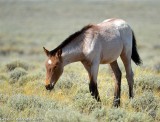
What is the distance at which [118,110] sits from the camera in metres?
7.89

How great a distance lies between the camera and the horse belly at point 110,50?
9.52 m

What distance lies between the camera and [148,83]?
37.1ft

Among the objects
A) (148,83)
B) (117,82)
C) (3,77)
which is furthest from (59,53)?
(3,77)

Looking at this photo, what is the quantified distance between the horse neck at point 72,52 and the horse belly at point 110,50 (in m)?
0.60

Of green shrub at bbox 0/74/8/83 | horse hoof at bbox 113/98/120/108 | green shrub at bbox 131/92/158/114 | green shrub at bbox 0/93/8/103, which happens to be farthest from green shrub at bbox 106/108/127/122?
green shrub at bbox 0/74/8/83

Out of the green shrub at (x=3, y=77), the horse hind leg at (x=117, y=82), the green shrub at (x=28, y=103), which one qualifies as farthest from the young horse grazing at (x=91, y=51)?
the green shrub at (x=3, y=77)

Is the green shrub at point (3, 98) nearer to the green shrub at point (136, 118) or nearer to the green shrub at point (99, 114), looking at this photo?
the green shrub at point (99, 114)

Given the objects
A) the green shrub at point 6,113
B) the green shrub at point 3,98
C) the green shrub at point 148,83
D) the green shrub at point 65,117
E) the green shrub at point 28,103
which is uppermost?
the green shrub at point 65,117

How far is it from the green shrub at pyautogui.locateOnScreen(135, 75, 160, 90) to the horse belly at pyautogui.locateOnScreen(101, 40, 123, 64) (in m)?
1.77

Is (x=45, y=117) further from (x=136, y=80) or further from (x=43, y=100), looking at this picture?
(x=136, y=80)

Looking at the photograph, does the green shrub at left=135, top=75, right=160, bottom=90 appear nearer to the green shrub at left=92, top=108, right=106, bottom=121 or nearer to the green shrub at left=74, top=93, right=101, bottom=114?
the green shrub at left=74, top=93, right=101, bottom=114

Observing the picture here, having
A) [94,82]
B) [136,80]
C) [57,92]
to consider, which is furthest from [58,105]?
[136,80]

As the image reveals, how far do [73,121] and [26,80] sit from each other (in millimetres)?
6126

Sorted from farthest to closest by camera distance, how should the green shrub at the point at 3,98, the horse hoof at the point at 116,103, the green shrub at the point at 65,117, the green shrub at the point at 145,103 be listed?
the green shrub at the point at 3,98, the horse hoof at the point at 116,103, the green shrub at the point at 145,103, the green shrub at the point at 65,117
